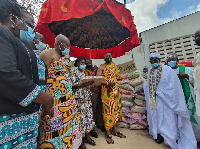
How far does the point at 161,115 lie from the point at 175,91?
58cm

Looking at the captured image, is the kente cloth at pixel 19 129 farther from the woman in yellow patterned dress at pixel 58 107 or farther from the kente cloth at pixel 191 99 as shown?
the kente cloth at pixel 191 99

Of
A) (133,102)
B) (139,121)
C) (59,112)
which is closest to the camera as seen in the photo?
(59,112)

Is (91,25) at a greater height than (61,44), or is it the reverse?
(91,25)

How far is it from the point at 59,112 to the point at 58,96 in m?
0.18

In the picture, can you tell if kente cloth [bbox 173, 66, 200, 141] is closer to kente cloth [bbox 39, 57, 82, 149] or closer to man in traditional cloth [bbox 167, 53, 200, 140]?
man in traditional cloth [bbox 167, 53, 200, 140]

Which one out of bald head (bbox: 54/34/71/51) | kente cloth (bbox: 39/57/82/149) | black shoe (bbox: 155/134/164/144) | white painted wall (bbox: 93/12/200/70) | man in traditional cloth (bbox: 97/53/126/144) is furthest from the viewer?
white painted wall (bbox: 93/12/200/70)

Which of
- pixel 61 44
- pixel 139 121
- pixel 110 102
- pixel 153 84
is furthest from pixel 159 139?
pixel 61 44

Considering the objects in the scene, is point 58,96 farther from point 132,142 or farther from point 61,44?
point 132,142

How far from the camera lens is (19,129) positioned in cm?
88

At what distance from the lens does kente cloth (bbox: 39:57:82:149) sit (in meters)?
1.34

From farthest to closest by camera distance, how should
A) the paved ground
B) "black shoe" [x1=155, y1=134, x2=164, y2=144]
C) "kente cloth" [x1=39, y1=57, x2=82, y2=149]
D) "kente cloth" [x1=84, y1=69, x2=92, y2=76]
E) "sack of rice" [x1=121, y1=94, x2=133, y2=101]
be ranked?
1. "kente cloth" [x1=84, y1=69, x2=92, y2=76]
2. "sack of rice" [x1=121, y1=94, x2=133, y2=101]
3. "black shoe" [x1=155, y1=134, x2=164, y2=144]
4. the paved ground
5. "kente cloth" [x1=39, y1=57, x2=82, y2=149]

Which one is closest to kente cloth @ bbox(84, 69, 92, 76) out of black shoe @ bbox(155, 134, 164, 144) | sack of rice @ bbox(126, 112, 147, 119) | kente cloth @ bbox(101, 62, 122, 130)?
kente cloth @ bbox(101, 62, 122, 130)

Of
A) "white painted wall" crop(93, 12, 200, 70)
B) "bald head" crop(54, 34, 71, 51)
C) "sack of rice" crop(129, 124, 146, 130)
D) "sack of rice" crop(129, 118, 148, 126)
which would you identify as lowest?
"sack of rice" crop(129, 124, 146, 130)

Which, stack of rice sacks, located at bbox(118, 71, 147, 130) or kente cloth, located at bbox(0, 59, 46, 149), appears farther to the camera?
stack of rice sacks, located at bbox(118, 71, 147, 130)
